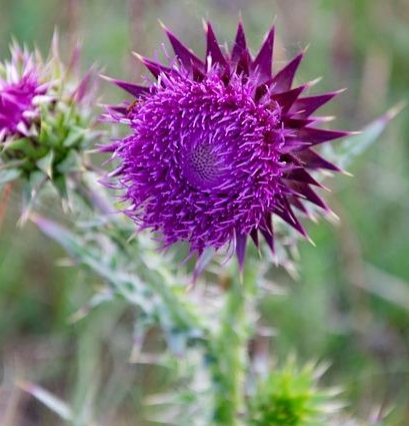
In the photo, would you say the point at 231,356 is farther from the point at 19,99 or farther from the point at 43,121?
the point at 19,99

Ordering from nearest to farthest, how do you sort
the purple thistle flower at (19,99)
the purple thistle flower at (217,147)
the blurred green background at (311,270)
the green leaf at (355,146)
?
the purple thistle flower at (217,147) → the purple thistle flower at (19,99) → the green leaf at (355,146) → the blurred green background at (311,270)

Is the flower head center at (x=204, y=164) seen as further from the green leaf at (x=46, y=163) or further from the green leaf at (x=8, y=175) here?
the green leaf at (x=8, y=175)

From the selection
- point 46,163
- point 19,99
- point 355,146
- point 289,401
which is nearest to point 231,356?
point 289,401

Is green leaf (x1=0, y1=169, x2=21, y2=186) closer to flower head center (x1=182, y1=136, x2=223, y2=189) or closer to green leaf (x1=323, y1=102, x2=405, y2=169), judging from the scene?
flower head center (x1=182, y1=136, x2=223, y2=189)

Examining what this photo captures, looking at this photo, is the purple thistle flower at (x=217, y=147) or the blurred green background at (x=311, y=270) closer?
the purple thistle flower at (x=217, y=147)

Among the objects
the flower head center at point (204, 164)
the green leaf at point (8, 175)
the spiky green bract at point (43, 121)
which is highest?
the spiky green bract at point (43, 121)

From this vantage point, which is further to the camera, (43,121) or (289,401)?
(289,401)

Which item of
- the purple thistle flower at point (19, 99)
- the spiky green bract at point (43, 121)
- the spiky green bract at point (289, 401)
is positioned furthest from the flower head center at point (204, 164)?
the spiky green bract at point (289, 401)
